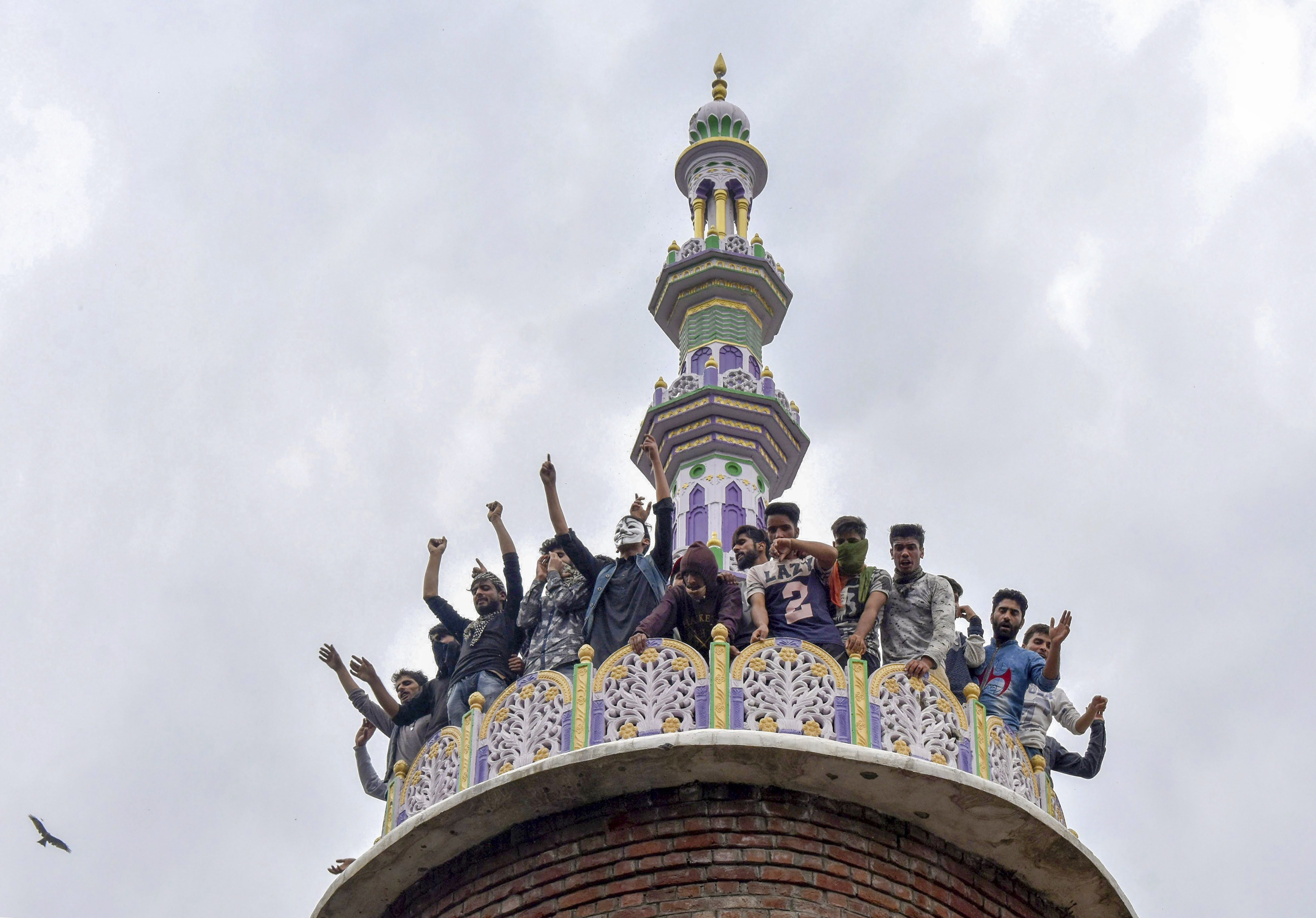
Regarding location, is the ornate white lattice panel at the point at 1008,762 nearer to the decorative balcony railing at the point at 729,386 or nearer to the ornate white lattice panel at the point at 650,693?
the ornate white lattice panel at the point at 650,693

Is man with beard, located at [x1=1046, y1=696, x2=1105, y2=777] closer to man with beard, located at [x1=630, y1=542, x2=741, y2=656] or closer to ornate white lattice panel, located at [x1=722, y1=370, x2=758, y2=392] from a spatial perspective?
man with beard, located at [x1=630, y1=542, x2=741, y2=656]

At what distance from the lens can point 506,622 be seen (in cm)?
1286

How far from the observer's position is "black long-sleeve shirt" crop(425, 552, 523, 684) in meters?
12.7

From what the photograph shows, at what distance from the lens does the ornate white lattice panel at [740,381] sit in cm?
1800

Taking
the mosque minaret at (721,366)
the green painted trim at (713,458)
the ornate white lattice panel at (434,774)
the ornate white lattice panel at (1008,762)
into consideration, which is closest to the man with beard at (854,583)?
the ornate white lattice panel at (1008,762)

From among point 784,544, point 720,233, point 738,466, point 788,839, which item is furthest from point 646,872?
point 720,233

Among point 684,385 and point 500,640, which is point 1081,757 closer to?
point 500,640

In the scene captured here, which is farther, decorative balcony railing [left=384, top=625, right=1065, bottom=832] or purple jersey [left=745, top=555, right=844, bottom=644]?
purple jersey [left=745, top=555, right=844, bottom=644]

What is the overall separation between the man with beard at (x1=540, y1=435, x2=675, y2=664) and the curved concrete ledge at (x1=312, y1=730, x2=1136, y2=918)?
39.4 inches

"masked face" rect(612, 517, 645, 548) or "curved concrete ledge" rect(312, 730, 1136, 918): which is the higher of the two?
"masked face" rect(612, 517, 645, 548)

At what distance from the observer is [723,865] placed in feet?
36.3

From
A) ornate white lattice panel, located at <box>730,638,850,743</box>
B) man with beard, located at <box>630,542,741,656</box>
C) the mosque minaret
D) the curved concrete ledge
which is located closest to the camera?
the curved concrete ledge

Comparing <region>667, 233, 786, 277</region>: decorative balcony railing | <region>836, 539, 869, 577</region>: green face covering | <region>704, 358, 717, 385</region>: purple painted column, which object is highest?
<region>667, 233, 786, 277</region>: decorative balcony railing

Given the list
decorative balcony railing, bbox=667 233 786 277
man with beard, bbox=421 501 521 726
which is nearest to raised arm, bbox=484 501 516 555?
man with beard, bbox=421 501 521 726
